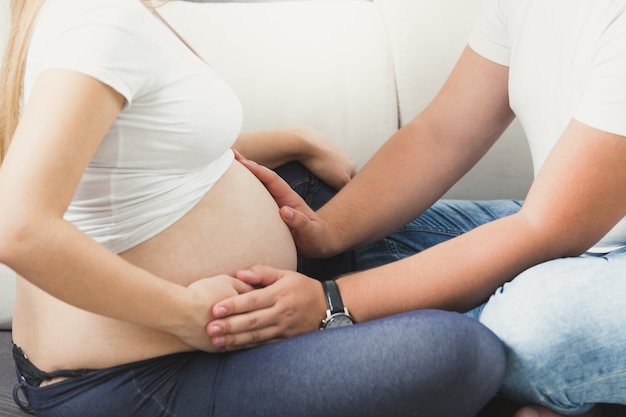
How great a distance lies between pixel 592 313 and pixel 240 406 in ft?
1.52

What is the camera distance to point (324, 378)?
3.19 ft

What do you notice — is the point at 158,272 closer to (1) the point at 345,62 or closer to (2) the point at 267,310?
(2) the point at 267,310

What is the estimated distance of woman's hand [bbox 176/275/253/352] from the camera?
0.98 m

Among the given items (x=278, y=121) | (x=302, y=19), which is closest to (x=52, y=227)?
(x=278, y=121)

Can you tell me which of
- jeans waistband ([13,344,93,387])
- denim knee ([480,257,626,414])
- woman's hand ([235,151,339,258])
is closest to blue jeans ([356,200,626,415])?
denim knee ([480,257,626,414])

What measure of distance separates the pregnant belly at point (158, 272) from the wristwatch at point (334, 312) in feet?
0.31

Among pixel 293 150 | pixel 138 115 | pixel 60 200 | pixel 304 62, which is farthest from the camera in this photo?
pixel 304 62

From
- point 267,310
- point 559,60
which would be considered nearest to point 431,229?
point 559,60

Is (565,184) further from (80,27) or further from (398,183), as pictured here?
(80,27)

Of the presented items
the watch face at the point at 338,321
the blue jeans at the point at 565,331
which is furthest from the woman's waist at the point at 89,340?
the blue jeans at the point at 565,331

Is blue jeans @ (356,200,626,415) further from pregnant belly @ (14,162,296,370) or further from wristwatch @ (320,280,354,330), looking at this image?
pregnant belly @ (14,162,296,370)

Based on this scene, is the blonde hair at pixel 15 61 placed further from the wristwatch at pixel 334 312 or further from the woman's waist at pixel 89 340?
the wristwatch at pixel 334 312

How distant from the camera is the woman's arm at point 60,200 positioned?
2.67 feet

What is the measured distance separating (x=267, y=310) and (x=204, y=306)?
95mm
